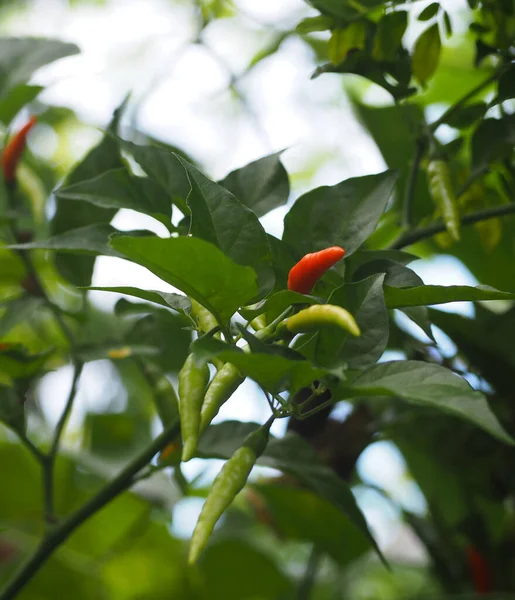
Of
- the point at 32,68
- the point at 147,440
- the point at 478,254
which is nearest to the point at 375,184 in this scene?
the point at 32,68

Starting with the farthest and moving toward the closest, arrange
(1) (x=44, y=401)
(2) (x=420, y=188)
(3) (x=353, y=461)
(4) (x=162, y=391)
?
(1) (x=44, y=401) < (3) (x=353, y=461) < (2) (x=420, y=188) < (4) (x=162, y=391)

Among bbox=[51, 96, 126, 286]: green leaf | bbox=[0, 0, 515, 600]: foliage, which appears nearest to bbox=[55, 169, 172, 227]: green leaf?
bbox=[0, 0, 515, 600]: foliage

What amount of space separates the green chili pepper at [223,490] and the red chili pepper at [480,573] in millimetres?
654

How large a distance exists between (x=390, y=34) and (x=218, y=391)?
1.16 feet

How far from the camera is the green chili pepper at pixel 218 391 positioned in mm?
359

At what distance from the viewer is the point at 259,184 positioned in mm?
518

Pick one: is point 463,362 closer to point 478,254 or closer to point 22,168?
point 478,254

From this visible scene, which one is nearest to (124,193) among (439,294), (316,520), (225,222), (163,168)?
(163,168)

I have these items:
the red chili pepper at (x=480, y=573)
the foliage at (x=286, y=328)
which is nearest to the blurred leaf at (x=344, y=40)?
the foliage at (x=286, y=328)

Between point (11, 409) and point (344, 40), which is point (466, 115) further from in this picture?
point (11, 409)

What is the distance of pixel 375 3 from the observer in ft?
1.79

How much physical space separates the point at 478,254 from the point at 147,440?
1.74 ft

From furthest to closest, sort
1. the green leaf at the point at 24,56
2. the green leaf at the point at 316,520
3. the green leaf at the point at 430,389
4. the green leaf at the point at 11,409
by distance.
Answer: the green leaf at the point at 316,520 → the green leaf at the point at 24,56 → the green leaf at the point at 11,409 → the green leaf at the point at 430,389

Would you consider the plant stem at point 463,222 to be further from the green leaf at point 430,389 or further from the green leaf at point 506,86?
the green leaf at point 430,389
